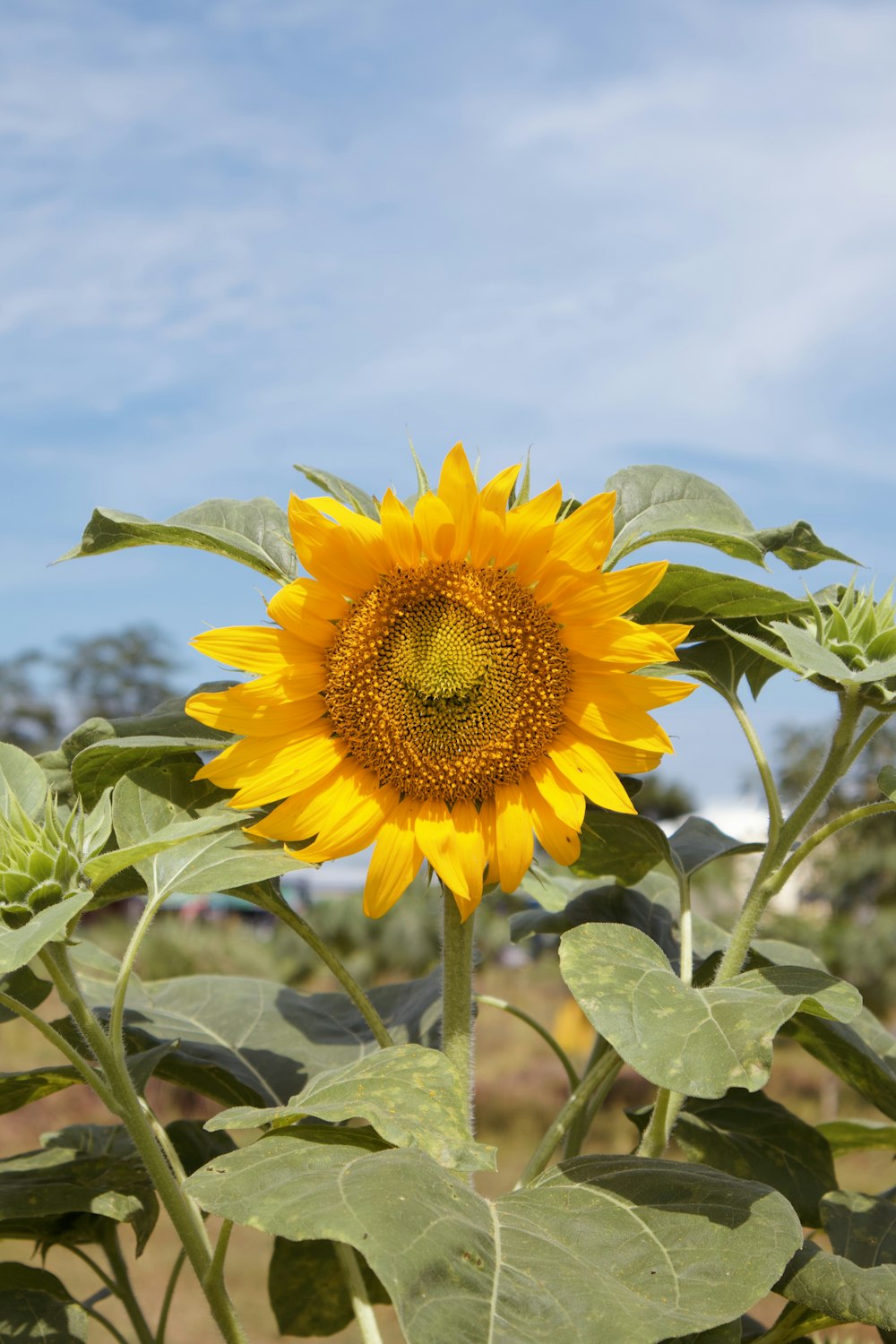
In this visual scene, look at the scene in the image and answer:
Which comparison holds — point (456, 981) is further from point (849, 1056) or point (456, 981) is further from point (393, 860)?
point (849, 1056)

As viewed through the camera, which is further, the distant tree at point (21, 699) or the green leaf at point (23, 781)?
the distant tree at point (21, 699)

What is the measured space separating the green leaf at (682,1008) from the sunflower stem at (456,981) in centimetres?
13

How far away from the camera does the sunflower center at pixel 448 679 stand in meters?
1.21

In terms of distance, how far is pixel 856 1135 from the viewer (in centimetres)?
173

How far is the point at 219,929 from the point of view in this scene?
15.1m

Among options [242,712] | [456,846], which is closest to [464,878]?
[456,846]

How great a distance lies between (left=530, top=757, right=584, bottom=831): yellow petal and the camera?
1184mm

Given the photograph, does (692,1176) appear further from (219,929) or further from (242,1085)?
(219,929)

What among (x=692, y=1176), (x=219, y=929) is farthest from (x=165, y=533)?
(x=219, y=929)

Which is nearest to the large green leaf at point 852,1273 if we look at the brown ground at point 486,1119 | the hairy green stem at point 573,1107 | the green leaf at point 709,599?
the hairy green stem at point 573,1107

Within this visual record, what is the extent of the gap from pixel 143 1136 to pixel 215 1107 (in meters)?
9.31

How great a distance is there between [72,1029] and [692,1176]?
0.84 meters

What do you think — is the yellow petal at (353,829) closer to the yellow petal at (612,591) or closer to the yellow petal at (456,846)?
the yellow petal at (456,846)

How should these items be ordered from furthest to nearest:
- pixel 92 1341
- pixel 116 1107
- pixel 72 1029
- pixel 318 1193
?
pixel 92 1341 < pixel 72 1029 < pixel 116 1107 < pixel 318 1193
